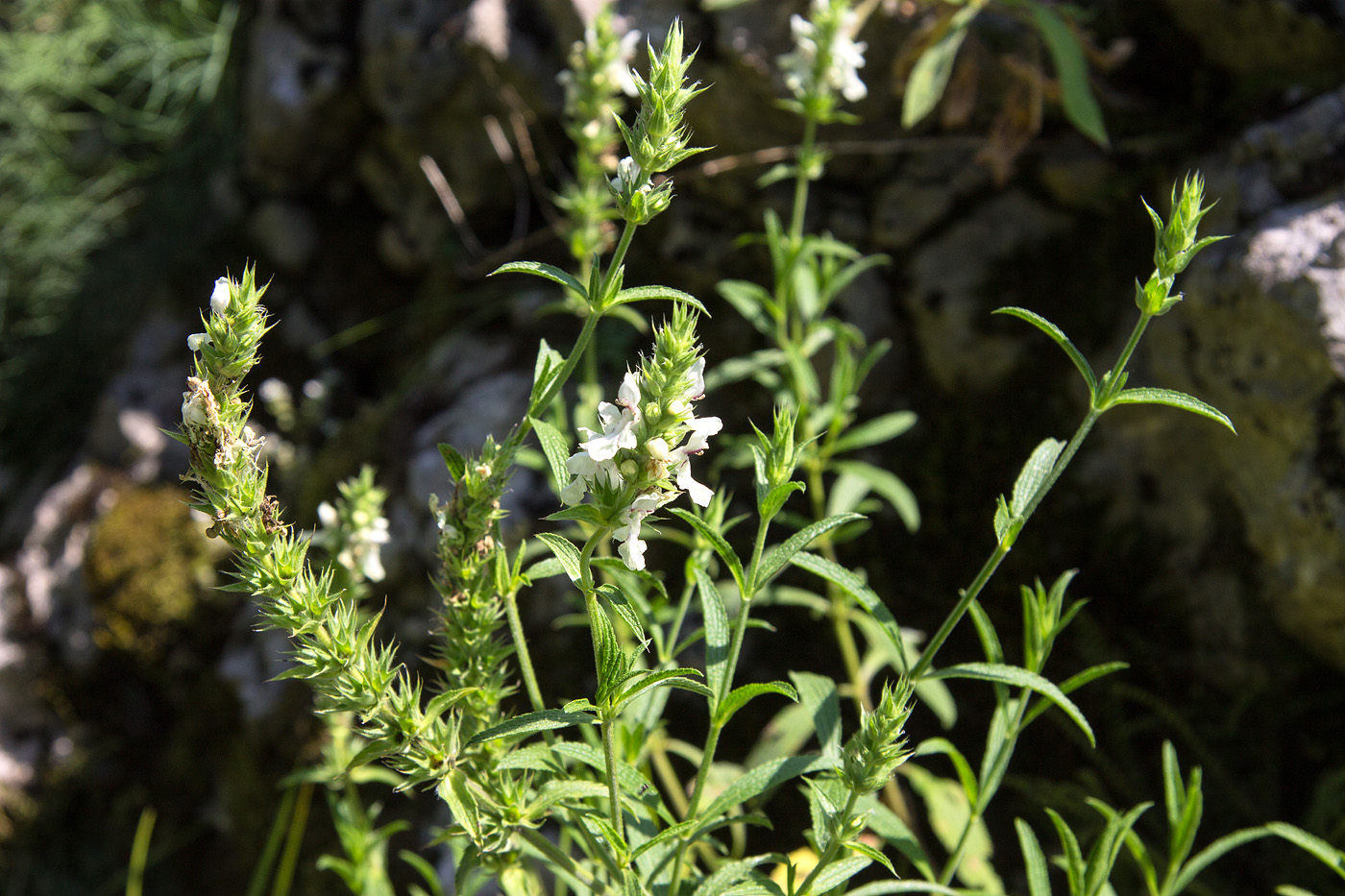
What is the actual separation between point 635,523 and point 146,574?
10.2 ft

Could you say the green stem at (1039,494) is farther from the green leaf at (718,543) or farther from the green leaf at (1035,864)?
the green leaf at (1035,864)

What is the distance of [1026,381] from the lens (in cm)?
285

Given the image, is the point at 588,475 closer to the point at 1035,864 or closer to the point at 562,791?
the point at 562,791

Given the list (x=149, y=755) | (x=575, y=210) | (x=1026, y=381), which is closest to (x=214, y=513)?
(x=575, y=210)

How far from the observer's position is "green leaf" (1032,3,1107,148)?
2535 millimetres

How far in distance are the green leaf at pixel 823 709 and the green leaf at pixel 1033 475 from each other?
0.46 m

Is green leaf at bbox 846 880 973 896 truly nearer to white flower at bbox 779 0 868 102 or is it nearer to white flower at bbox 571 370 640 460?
white flower at bbox 571 370 640 460

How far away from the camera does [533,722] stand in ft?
4.13

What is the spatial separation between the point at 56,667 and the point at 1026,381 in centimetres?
388

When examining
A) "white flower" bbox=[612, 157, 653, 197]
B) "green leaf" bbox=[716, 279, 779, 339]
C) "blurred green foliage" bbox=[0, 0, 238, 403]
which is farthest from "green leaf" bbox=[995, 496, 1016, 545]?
"blurred green foliage" bbox=[0, 0, 238, 403]

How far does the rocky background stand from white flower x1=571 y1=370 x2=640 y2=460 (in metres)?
1.63

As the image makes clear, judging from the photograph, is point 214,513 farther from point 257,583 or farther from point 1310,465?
point 1310,465

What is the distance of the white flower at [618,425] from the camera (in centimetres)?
112

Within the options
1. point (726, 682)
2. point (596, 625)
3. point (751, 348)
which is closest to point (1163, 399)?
point (726, 682)
